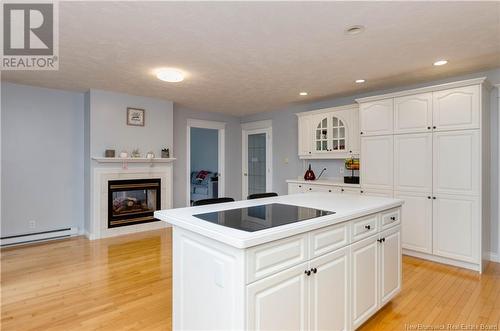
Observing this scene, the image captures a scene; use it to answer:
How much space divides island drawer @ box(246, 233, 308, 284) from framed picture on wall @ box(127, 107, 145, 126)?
410cm

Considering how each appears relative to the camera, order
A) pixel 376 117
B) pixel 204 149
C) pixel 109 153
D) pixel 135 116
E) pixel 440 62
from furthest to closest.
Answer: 1. pixel 204 149
2. pixel 135 116
3. pixel 109 153
4. pixel 376 117
5. pixel 440 62

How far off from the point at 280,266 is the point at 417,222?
295 centimetres

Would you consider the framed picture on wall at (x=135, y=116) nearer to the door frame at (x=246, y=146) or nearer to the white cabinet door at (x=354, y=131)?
the door frame at (x=246, y=146)

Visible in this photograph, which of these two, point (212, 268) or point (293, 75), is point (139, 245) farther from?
point (293, 75)

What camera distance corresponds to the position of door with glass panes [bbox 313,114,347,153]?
15.1 ft

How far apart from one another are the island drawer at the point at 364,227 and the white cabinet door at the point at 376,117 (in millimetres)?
2116

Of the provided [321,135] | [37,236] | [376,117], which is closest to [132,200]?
[37,236]

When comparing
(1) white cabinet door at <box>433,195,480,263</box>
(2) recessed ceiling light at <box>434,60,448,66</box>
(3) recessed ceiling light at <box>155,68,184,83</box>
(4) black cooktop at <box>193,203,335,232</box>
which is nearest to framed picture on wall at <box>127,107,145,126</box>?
(3) recessed ceiling light at <box>155,68,184,83</box>

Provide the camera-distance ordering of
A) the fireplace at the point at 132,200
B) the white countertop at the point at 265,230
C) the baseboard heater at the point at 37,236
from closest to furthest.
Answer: the white countertop at the point at 265,230 → the baseboard heater at the point at 37,236 → the fireplace at the point at 132,200

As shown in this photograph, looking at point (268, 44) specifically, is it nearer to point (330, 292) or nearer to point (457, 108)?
point (330, 292)

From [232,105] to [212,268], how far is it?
4456 mm

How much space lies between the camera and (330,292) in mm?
1735

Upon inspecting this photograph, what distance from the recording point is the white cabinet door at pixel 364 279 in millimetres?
1925

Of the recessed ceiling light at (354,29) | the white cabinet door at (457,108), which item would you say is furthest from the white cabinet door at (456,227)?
the recessed ceiling light at (354,29)
